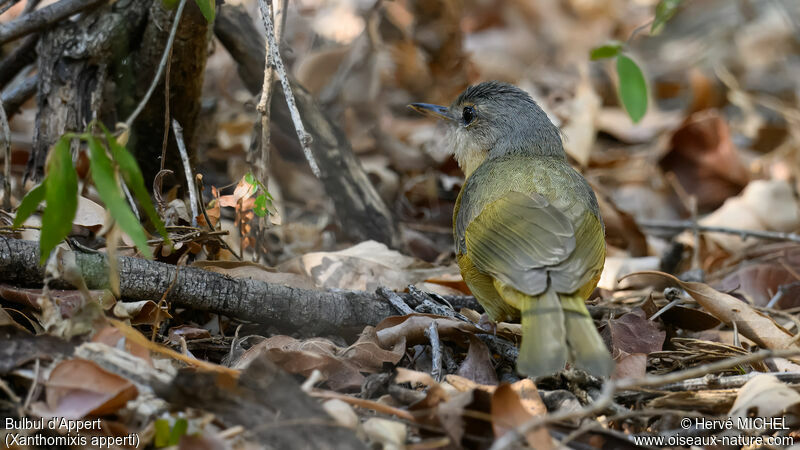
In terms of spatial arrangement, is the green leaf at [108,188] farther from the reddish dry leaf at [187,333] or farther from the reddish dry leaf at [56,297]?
the reddish dry leaf at [187,333]

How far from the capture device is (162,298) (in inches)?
130

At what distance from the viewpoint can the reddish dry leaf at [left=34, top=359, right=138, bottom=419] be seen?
2553 mm

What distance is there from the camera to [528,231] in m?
3.58

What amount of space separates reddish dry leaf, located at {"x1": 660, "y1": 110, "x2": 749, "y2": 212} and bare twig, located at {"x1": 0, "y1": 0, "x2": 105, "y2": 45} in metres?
5.01

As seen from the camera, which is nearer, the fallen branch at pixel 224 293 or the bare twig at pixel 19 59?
the fallen branch at pixel 224 293

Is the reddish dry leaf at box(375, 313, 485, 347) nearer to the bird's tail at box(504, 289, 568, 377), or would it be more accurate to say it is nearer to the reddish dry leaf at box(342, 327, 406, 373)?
the reddish dry leaf at box(342, 327, 406, 373)

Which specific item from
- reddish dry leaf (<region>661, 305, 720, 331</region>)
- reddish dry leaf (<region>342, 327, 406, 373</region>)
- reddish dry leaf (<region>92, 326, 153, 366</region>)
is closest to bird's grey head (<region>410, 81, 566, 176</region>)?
reddish dry leaf (<region>661, 305, 720, 331</region>)

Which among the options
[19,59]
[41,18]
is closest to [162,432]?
[41,18]

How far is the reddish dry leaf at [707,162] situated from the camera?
6.87m

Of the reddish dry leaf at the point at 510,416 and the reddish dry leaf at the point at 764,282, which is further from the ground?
the reddish dry leaf at the point at 764,282

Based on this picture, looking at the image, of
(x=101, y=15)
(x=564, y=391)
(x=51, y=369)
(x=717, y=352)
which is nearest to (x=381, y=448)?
(x=564, y=391)

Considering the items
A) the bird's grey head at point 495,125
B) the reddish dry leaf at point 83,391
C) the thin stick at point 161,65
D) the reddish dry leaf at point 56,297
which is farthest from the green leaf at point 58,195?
the bird's grey head at point 495,125

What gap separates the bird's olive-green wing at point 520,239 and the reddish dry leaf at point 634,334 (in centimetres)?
58

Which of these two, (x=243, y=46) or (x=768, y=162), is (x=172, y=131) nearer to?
(x=243, y=46)
